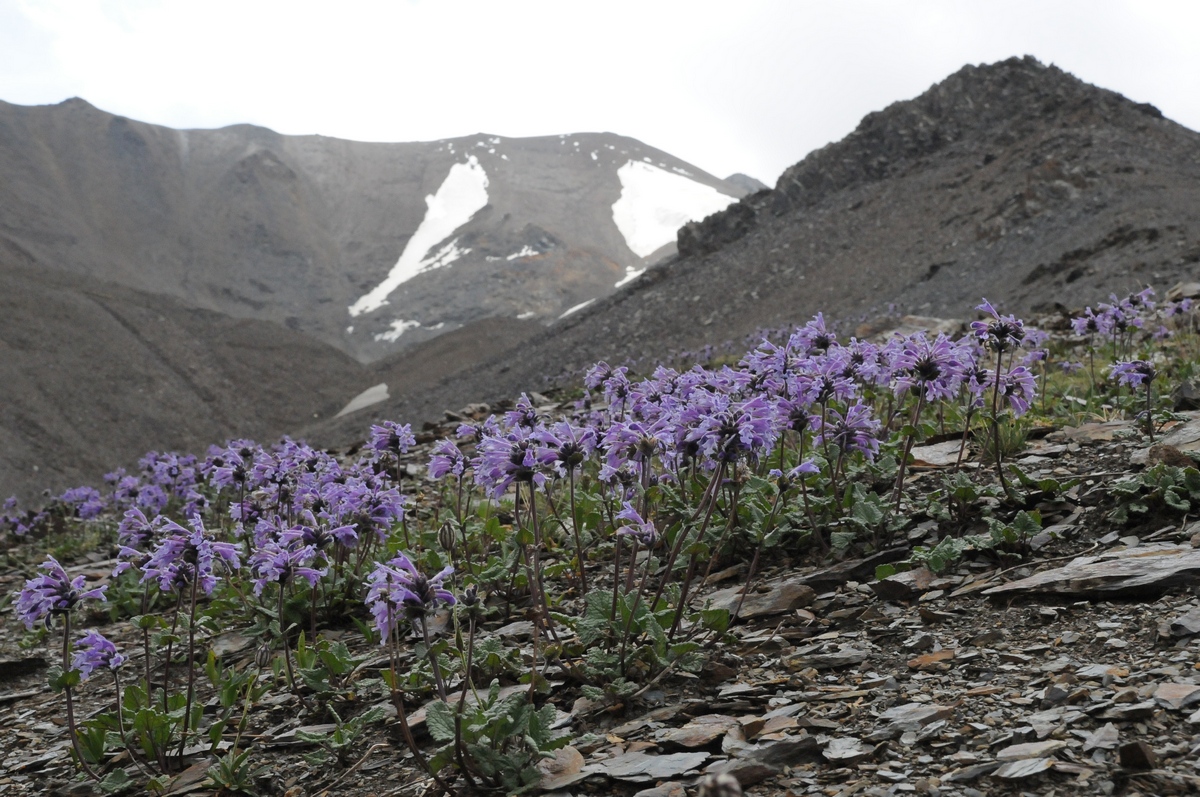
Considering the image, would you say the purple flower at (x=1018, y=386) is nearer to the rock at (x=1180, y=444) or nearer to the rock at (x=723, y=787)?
the rock at (x=1180, y=444)

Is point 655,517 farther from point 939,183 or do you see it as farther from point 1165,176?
point 939,183

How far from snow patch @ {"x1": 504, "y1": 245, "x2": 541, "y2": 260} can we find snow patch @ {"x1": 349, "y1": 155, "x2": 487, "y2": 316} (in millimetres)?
6258

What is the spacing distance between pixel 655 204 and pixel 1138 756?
116970 millimetres

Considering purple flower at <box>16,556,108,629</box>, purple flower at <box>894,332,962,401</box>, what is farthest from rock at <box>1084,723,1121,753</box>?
purple flower at <box>16,556,108,629</box>

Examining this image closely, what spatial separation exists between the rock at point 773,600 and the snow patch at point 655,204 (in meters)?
100.0

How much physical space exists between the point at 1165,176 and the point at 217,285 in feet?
262

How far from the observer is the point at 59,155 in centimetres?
8675

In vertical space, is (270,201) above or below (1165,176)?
above

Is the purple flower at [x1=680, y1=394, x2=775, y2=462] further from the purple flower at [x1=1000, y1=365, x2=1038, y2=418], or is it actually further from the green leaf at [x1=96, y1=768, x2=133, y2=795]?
the green leaf at [x1=96, y1=768, x2=133, y2=795]

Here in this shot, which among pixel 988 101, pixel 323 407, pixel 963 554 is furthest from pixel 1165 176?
pixel 323 407

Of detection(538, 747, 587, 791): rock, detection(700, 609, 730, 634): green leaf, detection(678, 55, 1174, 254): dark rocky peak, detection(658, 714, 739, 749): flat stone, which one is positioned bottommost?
detection(538, 747, 587, 791): rock

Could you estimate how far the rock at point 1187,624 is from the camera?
286 centimetres

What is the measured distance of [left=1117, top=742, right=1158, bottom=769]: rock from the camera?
7.26ft

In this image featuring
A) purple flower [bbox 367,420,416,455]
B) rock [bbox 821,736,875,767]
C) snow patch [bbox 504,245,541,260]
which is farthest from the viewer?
snow patch [bbox 504,245,541,260]
